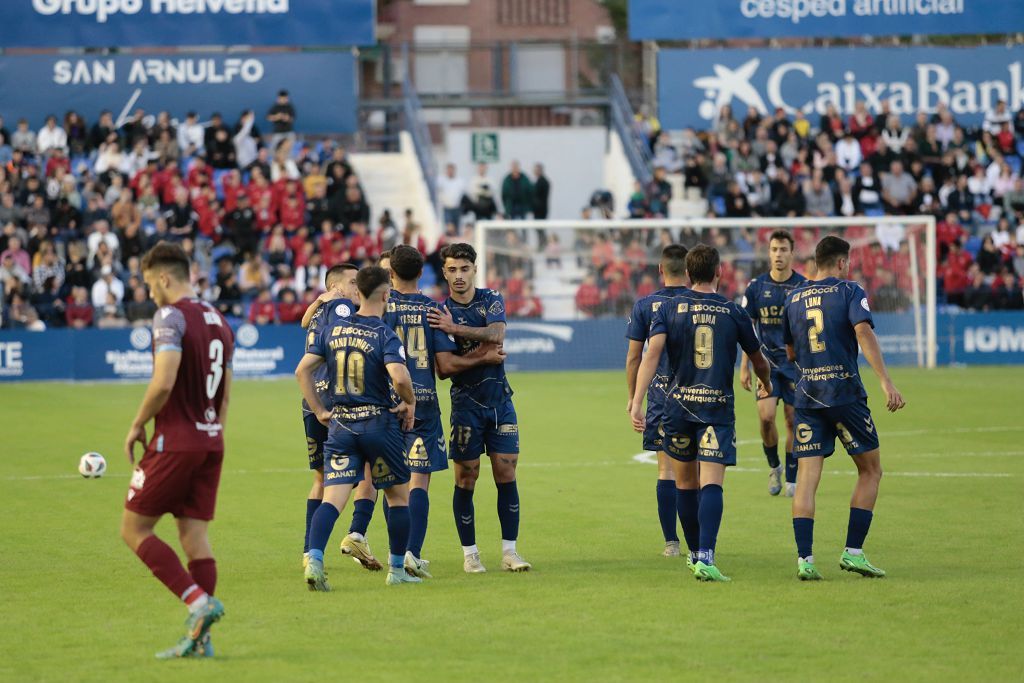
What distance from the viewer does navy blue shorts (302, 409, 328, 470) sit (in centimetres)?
1062

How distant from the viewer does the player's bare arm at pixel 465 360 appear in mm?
10055

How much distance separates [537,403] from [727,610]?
49.0 feet

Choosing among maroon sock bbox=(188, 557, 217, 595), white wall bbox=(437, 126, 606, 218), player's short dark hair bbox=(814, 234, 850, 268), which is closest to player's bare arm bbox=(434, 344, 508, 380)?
player's short dark hair bbox=(814, 234, 850, 268)

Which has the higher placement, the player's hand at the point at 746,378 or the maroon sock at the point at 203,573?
the player's hand at the point at 746,378

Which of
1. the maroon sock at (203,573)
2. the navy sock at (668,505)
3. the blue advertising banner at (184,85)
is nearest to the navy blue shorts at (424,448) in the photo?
the navy sock at (668,505)

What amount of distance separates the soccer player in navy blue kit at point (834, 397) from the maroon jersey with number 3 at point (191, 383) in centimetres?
396

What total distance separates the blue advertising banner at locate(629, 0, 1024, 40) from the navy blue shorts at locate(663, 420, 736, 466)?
2808 centimetres

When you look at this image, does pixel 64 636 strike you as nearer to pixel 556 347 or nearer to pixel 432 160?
pixel 556 347

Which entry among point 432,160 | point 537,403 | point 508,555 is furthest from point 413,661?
point 432,160

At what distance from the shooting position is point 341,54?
37.1 metres

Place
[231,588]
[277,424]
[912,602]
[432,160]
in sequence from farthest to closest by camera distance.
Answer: [432,160]
[277,424]
[231,588]
[912,602]

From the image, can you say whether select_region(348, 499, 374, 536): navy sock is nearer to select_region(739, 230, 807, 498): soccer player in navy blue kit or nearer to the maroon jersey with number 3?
the maroon jersey with number 3

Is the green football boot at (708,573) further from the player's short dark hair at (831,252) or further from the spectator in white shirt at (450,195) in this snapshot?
the spectator in white shirt at (450,195)

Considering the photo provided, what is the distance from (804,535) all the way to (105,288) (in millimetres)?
22508
